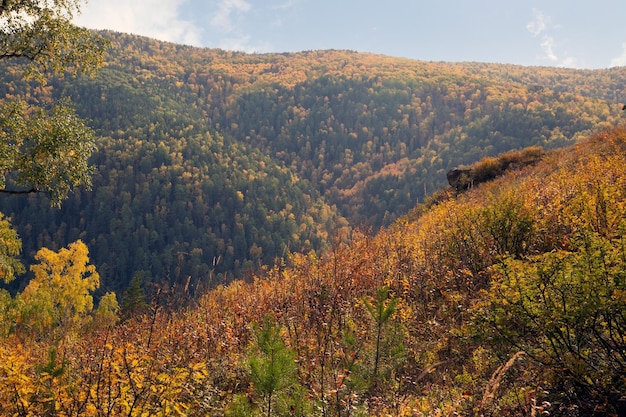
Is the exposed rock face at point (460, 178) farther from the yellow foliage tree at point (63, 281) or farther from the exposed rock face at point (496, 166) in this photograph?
the yellow foliage tree at point (63, 281)

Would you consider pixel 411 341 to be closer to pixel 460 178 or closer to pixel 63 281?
pixel 460 178

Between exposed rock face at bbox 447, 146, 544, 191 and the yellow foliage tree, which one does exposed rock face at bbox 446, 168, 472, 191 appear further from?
the yellow foliage tree

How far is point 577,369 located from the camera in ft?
13.1

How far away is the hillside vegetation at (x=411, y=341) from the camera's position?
4062 millimetres

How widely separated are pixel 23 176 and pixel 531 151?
2677 cm

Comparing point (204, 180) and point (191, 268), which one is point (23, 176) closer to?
point (191, 268)

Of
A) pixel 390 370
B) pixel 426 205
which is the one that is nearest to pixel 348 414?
pixel 390 370

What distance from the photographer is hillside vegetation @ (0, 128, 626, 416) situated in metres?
4.06

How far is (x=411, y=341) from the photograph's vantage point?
6891 millimetres

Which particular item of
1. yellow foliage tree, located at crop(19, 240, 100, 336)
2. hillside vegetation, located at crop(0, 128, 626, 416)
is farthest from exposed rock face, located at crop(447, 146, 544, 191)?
yellow foliage tree, located at crop(19, 240, 100, 336)

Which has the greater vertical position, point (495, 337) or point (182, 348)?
point (495, 337)

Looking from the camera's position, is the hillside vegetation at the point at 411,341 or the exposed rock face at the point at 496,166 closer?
the hillside vegetation at the point at 411,341

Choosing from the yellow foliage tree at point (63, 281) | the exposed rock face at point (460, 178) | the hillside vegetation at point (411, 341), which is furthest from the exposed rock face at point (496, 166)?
the yellow foliage tree at point (63, 281)

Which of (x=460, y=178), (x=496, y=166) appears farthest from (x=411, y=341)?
(x=460, y=178)
